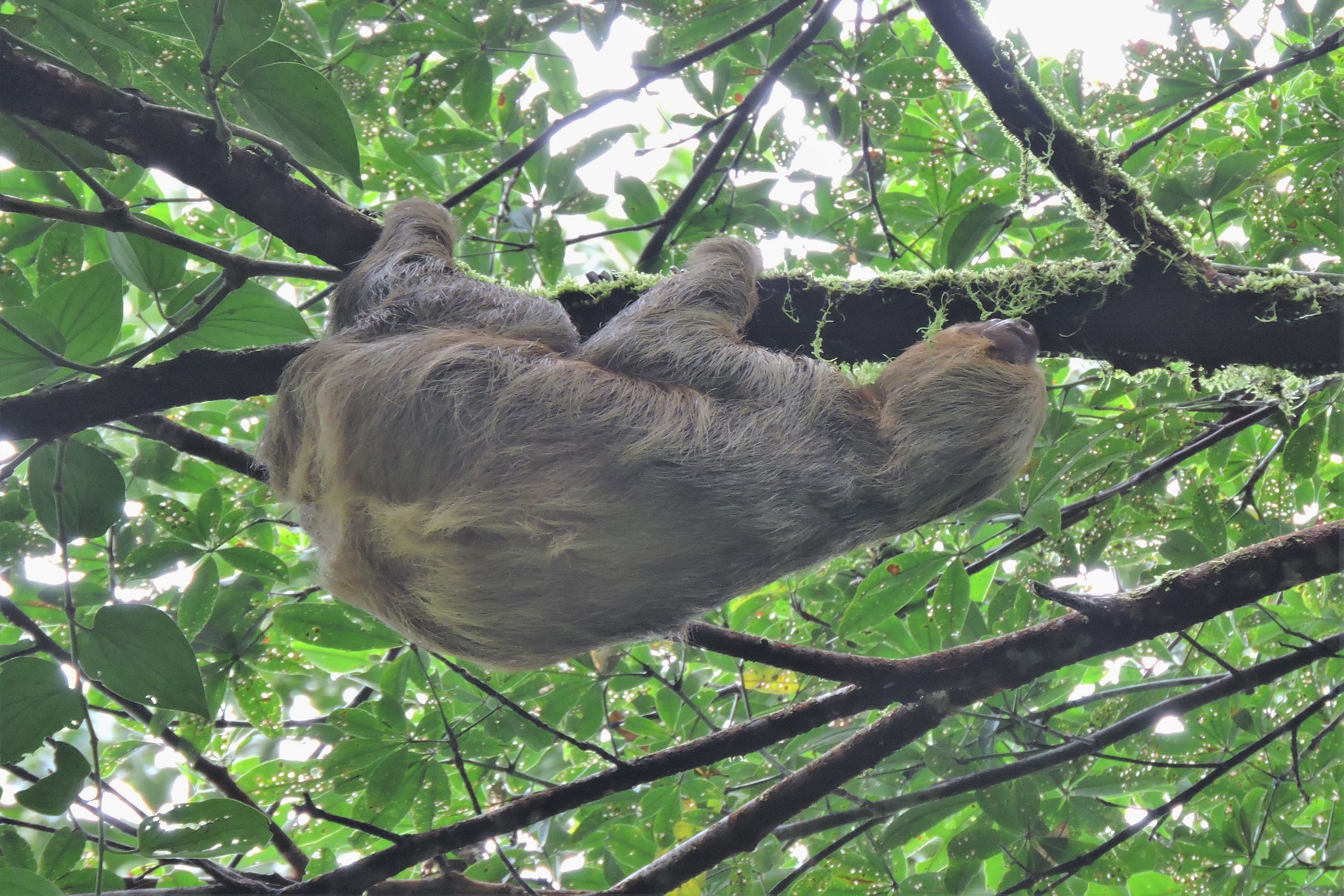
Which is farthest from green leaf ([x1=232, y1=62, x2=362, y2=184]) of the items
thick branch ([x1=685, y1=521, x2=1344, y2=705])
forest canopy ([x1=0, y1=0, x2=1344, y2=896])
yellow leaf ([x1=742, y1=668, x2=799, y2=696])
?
yellow leaf ([x1=742, y1=668, x2=799, y2=696])

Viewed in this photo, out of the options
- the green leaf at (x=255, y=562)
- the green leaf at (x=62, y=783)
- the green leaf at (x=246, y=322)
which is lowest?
the green leaf at (x=62, y=783)

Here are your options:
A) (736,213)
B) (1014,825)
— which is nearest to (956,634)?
(1014,825)

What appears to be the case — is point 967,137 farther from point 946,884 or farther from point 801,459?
point 946,884

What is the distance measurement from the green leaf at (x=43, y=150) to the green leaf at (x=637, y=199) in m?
Result: 2.83

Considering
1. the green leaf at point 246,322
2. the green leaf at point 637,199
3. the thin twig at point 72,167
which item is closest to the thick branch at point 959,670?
the green leaf at point 246,322

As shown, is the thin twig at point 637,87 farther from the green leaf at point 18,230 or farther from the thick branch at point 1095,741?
the thick branch at point 1095,741

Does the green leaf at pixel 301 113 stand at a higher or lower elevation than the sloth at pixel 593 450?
higher

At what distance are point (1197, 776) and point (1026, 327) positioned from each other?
2822 millimetres

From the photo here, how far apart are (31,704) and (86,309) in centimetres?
135

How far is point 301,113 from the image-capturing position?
2.92 meters

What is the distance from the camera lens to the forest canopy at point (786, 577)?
129 inches

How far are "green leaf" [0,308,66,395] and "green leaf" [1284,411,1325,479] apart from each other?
5502mm

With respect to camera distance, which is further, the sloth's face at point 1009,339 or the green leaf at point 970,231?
the green leaf at point 970,231

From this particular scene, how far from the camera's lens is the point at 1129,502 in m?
5.07
